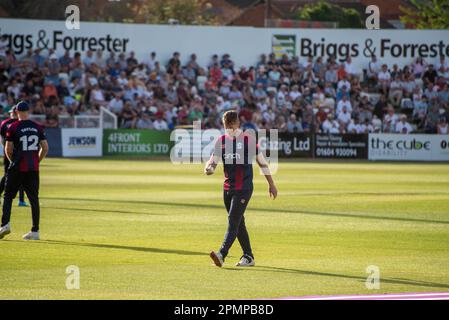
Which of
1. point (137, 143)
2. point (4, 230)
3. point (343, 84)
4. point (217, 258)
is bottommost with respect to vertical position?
point (217, 258)

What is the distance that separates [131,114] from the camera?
44.8 metres

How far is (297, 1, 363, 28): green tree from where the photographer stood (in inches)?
3177

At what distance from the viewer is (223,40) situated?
165ft

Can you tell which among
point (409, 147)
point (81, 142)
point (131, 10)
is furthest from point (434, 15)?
point (81, 142)

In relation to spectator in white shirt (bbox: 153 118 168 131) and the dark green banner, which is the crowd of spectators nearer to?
Answer: spectator in white shirt (bbox: 153 118 168 131)

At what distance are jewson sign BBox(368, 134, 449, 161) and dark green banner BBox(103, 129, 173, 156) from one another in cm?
969

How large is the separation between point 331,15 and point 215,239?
2625 inches

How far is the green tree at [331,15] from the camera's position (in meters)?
80.7

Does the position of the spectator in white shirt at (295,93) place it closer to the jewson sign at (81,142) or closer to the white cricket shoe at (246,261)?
the jewson sign at (81,142)

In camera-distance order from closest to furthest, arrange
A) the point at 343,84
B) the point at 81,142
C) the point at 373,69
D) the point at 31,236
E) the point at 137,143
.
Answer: the point at 31,236
the point at 81,142
the point at 137,143
the point at 343,84
the point at 373,69

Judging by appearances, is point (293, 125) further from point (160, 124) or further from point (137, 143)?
point (137, 143)

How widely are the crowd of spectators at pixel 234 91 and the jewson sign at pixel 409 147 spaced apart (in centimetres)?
89

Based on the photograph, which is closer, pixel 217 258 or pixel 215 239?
pixel 217 258

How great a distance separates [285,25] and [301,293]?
48.3m
